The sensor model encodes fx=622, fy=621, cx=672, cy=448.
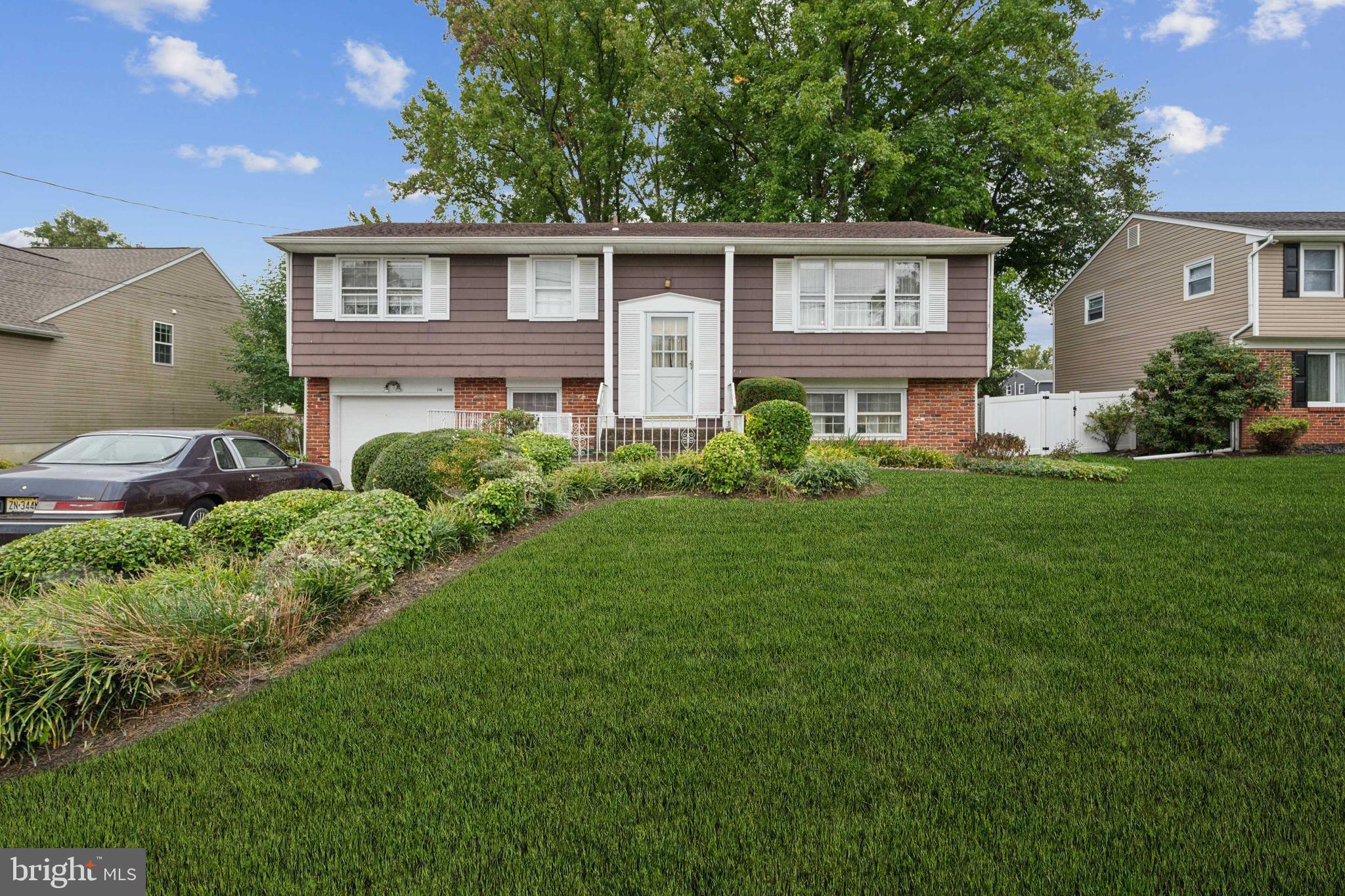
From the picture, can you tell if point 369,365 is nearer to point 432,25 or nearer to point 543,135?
point 543,135

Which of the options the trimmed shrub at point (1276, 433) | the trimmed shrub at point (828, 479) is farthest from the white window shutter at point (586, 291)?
the trimmed shrub at point (1276, 433)

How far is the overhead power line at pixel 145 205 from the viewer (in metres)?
14.5

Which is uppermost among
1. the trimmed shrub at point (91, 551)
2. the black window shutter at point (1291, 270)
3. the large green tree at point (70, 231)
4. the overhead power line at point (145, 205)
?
the large green tree at point (70, 231)

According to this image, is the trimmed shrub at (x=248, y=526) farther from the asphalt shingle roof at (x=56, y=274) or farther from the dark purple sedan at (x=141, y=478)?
the asphalt shingle roof at (x=56, y=274)

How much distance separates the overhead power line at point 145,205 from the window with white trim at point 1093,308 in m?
23.9

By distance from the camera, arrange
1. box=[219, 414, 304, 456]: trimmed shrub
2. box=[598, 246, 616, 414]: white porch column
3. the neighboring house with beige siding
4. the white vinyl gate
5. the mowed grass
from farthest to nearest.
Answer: box=[219, 414, 304, 456]: trimmed shrub < the white vinyl gate < the neighboring house with beige siding < box=[598, 246, 616, 414]: white porch column < the mowed grass

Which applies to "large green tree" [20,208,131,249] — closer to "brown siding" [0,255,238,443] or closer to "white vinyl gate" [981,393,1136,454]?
"brown siding" [0,255,238,443]

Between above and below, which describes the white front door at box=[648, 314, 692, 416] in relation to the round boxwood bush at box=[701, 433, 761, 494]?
above

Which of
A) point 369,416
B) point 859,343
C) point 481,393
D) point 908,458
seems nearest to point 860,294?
→ point 859,343

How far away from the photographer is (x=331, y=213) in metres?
18.7

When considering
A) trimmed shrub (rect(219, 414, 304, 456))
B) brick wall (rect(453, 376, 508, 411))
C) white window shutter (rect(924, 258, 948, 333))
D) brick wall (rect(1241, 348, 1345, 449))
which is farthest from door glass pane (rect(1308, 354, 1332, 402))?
trimmed shrub (rect(219, 414, 304, 456))

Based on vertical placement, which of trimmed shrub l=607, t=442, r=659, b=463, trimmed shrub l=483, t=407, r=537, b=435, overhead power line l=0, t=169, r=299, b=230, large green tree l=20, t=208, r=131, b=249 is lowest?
trimmed shrub l=607, t=442, r=659, b=463

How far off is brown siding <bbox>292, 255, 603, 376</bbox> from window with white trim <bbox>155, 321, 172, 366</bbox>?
31.6ft

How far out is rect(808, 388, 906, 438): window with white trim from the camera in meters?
13.7
